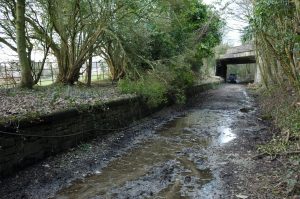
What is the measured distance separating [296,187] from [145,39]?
37.1 ft

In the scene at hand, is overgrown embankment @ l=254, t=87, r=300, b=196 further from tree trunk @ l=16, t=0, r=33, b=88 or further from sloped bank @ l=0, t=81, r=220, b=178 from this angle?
tree trunk @ l=16, t=0, r=33, b=88

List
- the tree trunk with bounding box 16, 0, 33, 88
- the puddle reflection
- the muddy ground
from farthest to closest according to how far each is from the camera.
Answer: the tree trunk with bounding box 16, 0, 33, 88
the puddle reflection
the muddy ground

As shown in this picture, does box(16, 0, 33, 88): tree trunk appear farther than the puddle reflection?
Yes

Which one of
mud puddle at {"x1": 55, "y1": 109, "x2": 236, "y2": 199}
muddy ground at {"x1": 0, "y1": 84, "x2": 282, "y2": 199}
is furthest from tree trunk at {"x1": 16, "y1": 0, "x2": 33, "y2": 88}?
mud puddle at {"x1": 55, "y1": 109, "x2": 236, "y2": 199}

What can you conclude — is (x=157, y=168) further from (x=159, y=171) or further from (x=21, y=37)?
(x=21, y=37)

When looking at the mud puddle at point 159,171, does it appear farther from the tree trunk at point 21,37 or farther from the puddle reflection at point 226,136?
the tree trunk at point 21,37

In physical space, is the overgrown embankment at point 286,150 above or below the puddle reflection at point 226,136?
above

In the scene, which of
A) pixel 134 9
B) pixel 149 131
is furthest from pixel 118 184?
pixel 134 9

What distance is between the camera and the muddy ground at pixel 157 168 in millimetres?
6461

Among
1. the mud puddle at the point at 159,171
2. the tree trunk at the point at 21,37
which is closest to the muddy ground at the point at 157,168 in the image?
the mud puddle at the point at 159,171

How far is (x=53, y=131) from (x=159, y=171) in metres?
2.74

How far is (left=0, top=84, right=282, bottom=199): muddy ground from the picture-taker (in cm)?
646

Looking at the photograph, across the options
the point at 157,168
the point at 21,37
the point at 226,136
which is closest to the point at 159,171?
the point at 157,168

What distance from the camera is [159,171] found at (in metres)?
7.71
